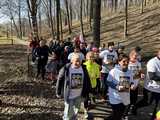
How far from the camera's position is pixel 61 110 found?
12.1m

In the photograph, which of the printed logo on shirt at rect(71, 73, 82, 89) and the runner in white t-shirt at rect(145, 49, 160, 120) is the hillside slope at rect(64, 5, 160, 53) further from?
the printed logo on shirt at rect(71, 73, 82, 89)

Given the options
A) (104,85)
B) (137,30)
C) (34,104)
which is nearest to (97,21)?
(104,85)

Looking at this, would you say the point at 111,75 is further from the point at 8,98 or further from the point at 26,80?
the point at 26,80

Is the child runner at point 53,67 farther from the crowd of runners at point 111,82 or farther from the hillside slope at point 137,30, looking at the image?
the hillside slope at point 137,30

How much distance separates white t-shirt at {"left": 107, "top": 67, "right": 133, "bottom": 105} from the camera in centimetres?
904

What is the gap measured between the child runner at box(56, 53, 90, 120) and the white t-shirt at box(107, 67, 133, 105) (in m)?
0.65

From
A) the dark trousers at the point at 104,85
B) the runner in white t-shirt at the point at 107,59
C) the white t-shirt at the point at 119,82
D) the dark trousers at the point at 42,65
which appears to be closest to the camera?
the white t-shirt at the point at 119,82

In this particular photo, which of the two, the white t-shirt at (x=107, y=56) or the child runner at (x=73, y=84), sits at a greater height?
the white t-shirt at (x=107, y=56)

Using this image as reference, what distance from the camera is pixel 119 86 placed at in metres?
9.05

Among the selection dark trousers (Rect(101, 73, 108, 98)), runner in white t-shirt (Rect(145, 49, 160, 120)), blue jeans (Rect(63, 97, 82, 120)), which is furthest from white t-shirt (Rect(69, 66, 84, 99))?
dark trousers (Rect(101, 73, 108, 98))

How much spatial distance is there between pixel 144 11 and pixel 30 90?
40644mm

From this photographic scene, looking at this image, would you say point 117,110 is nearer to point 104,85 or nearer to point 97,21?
point 104,85

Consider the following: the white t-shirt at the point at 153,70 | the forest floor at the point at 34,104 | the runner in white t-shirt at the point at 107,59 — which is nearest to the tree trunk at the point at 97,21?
the forest floor at the point at 34,104

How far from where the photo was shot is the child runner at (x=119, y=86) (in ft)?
29.7
